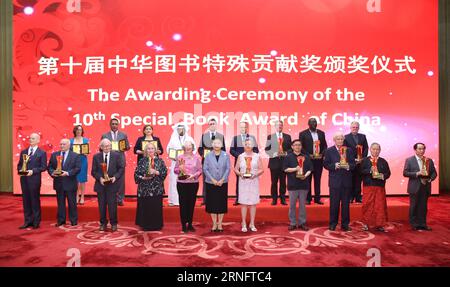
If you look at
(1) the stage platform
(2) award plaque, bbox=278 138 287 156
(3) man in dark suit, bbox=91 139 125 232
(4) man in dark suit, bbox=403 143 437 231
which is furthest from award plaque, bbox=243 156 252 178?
(4) man in dark suit, bbox=403 143 437 231

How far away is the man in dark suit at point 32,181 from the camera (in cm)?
547

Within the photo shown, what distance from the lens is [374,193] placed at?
5445mm

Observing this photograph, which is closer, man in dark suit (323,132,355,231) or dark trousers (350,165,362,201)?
man in dark suit (323,132,355,231)

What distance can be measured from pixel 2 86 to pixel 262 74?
625 centimetres

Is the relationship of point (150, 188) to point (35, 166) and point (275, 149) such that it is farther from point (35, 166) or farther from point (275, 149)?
point (275, 149)

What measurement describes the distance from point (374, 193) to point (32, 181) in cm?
503

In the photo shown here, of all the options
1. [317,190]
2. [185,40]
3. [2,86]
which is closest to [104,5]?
[185,40]

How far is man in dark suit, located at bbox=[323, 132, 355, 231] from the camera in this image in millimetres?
5340

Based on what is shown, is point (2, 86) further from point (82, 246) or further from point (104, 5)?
point (82, 246)

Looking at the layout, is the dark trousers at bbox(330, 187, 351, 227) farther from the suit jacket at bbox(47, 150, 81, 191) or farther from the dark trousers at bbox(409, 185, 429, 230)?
the suit jacket at bbox(47, 150, 81, 191)

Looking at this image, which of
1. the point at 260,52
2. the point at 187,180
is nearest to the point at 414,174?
the point at 187,180

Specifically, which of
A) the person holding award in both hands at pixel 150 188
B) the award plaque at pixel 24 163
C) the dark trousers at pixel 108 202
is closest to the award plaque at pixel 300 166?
the person holding award in both hands at pixel 150 188

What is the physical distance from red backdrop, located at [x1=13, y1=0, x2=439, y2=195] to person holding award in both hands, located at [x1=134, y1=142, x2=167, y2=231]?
2.32m

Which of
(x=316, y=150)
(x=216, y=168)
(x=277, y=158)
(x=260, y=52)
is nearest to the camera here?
(x=216, y=168)
